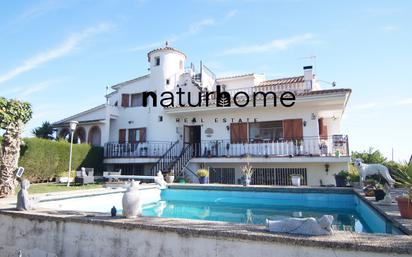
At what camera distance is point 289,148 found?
1529cm

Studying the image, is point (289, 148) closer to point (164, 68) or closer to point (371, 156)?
point (371, 156)

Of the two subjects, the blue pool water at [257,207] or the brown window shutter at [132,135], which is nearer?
the blue pool water at [257,207]

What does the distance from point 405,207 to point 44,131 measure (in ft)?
79.1

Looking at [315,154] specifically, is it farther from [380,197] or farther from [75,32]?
[75,32]

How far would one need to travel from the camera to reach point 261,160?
50.3ft

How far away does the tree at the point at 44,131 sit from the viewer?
74.1ft

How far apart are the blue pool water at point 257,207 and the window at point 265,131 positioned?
5.28m

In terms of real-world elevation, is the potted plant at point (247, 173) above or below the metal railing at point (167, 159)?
below

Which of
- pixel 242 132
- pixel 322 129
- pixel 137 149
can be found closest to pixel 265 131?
pixel 242 132

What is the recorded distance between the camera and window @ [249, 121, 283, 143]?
17.0 meters

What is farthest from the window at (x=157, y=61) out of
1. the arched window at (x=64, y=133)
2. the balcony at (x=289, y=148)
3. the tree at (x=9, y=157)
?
the tree at (x=9, y=157)

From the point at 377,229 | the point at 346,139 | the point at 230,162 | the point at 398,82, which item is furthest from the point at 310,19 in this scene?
the point at 230,162

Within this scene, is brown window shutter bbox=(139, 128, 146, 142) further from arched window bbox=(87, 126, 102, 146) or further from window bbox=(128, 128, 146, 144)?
arched window bbox=(87, 126, 102, 146)

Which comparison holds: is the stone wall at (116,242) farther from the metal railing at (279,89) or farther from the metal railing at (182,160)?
the metal railing at (279,89)
